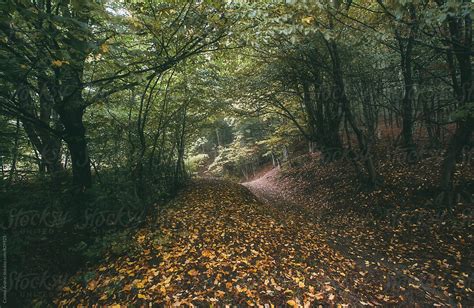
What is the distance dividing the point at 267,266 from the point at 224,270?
800mm

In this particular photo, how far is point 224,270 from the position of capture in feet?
14.6

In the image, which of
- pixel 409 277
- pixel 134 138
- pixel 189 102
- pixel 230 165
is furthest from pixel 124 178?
pixel 230 165

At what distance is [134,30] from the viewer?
13.4ft

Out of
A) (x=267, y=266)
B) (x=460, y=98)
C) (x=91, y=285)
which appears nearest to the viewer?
(x=91, y=285)

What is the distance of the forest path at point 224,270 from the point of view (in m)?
3.91

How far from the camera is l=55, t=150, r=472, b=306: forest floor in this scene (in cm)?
397

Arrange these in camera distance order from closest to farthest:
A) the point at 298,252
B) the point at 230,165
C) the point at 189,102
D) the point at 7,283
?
the point at 7,283
the point at 298,252
the point at 189,102
the point at 230,165

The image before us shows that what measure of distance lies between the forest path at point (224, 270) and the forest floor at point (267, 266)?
2cm

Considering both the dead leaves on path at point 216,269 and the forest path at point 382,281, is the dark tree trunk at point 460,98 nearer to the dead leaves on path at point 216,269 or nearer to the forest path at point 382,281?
the forest path at point 382,281

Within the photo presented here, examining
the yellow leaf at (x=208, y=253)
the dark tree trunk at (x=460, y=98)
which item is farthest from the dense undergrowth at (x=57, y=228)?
the dark tree trunk at (x=460, y=98)

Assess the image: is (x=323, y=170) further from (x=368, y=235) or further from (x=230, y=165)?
(x=230, y=165)

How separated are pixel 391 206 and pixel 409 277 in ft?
10.3

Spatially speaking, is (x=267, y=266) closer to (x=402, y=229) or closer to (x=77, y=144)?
(x=402, y=229)

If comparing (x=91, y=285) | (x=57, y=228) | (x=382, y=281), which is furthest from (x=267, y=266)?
(x=57, y=228)
